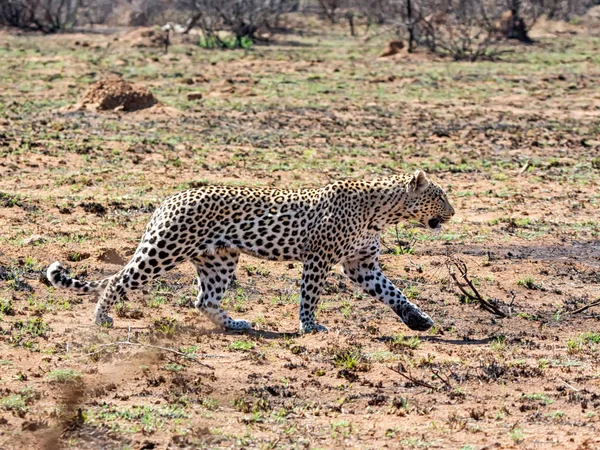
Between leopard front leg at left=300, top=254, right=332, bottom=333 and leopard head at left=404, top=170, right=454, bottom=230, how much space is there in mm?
982

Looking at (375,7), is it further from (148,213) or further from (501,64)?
(148,213)

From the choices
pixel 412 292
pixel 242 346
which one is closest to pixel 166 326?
pixel 242 346

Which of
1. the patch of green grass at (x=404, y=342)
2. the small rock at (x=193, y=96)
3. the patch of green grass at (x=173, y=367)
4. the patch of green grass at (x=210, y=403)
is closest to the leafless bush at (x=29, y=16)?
the small rock at (x=193, y=96)

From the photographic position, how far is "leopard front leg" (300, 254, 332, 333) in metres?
9.58

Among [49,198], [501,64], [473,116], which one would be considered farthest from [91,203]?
[501,64]

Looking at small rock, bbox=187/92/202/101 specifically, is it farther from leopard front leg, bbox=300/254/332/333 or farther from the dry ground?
leopard front leg, bbox=300/254/332/333

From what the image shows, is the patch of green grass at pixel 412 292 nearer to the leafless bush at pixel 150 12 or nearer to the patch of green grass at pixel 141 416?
the patch of green grass at pixel 141 416

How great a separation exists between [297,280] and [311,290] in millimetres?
1941

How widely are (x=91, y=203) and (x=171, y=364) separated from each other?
6129 mm

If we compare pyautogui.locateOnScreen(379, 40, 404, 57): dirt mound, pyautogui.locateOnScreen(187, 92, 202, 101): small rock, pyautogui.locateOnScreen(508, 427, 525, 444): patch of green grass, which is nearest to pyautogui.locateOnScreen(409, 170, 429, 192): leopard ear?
pyautogui.locateOnScreen(508, 427, 525, 444): patch of green grass

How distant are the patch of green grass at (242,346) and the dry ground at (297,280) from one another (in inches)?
2.3

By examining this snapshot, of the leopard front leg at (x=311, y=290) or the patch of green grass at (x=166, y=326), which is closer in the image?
the patch of green grass at (x=166, y=326)

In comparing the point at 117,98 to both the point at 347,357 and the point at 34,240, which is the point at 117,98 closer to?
the point at 34,240

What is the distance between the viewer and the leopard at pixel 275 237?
921 cm
